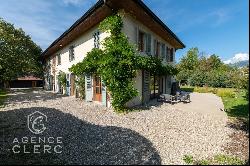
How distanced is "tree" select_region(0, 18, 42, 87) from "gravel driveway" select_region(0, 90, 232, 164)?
83.0 feet

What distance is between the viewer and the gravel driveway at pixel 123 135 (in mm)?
5957

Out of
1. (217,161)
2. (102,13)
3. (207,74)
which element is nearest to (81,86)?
(102,13)

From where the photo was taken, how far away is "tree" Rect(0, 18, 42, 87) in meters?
33.0

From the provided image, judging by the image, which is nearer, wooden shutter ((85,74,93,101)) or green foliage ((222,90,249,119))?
green foliage ((222,90,249,119))

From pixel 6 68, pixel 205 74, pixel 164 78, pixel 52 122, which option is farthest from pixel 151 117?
pixel 205 74

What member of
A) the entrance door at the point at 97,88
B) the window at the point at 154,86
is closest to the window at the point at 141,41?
the window at the point at 154,86

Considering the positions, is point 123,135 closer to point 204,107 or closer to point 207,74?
point 204,107

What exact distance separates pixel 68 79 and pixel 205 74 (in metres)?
32.2

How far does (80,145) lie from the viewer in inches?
271

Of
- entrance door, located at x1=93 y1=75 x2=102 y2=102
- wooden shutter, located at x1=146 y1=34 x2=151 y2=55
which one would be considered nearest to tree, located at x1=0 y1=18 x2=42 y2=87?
entrance door, located at x1=93 y1=75 x2=102 y2=102

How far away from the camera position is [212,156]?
6.07 meters

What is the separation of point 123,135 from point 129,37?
7791 millimetres

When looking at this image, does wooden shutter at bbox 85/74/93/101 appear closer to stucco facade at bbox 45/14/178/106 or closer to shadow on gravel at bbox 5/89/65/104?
stucco facade at bbox 45/14/178/106

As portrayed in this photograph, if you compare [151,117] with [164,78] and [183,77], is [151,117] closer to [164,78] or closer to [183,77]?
[164,78]
